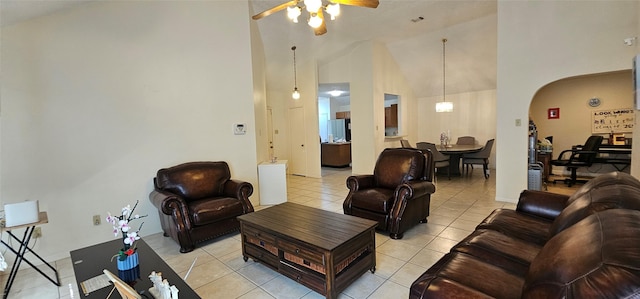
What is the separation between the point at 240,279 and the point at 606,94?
7600mm

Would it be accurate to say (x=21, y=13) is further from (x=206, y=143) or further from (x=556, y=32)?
(x=556, y=32)

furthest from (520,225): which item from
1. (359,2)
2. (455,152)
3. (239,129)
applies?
(455,152)

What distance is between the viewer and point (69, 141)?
10.3ft

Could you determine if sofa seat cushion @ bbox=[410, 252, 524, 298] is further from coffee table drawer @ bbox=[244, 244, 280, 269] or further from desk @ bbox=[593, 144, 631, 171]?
desk @ bbox=[593, 144, 631, 171]

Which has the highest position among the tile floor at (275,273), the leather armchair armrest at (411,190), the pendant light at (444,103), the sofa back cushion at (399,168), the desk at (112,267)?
the pendant light at (444,103)

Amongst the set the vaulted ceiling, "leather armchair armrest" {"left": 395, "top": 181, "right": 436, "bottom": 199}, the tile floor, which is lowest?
the tile floor

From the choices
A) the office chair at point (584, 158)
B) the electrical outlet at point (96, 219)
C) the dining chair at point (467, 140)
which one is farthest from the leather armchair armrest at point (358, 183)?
the dining chair at point (467, 140)

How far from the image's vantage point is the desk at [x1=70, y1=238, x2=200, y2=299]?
65.2 inches

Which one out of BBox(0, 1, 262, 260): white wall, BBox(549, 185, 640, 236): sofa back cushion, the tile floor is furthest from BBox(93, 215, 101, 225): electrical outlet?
BBox(549, 185, 640, 236): sofa back cushion

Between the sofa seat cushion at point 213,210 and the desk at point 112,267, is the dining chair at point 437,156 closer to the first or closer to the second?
the sofa seat cushion at point 213,210

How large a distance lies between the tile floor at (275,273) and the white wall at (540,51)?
1.01 m

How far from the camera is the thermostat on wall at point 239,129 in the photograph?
172 inches

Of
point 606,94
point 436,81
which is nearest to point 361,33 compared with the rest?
point 436,81

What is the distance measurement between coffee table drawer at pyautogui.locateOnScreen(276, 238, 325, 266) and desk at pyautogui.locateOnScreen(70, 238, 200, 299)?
78 centimetres
